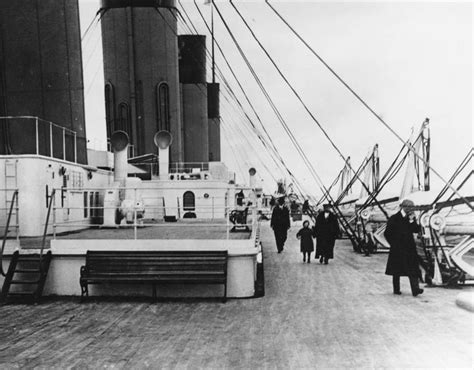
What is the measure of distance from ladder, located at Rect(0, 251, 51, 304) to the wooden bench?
0.57m

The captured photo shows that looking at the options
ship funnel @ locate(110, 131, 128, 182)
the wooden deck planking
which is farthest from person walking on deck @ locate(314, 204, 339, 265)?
ship funnel @ locate(110, 131, 128, 182)

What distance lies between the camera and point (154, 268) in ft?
24.8

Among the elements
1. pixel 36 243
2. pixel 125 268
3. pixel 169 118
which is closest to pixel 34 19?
pixel 36 243

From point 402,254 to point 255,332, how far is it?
3047 millimetres

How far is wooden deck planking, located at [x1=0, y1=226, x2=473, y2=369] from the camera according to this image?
4.61 metres

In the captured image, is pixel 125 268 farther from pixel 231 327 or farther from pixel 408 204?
pixel 408 204

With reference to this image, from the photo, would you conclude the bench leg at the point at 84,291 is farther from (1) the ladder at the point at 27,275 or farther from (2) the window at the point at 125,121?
(2) the window at the point at 125,121

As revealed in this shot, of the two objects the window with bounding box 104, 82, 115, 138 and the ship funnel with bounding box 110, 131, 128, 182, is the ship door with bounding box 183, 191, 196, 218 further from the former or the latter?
the ship funnel with bounding box 110, 131, 128, 182

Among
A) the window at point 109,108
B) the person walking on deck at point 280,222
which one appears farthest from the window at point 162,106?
the person walking on deck at point 280,222

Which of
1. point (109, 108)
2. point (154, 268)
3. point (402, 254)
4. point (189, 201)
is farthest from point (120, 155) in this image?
point (109, 108)

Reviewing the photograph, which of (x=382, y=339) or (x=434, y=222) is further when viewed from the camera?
(x=434, y=222)

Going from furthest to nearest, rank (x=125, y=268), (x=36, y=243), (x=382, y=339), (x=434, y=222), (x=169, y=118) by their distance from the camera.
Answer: (x=169, y=118), (x=434, y=222), (x=36, y=243), (x=125, y=268), (x=382, y=339)

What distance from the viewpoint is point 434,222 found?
9.09 m

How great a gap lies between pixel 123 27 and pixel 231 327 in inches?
649
